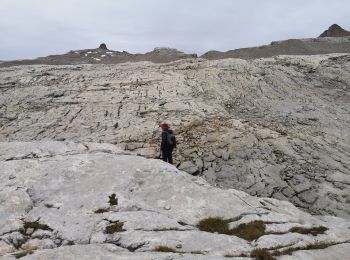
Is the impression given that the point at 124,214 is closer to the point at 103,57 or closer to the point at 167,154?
the point at 167,154

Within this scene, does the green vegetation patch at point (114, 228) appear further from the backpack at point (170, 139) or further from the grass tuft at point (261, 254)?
the backpack at point (170, 139)

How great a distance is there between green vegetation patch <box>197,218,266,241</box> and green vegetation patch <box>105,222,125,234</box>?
9.44 feet

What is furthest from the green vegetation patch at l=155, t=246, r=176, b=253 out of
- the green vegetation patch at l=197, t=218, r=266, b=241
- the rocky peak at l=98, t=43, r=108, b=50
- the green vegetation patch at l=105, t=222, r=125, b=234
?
the rocky peak at l=98, t=43, r=108, b=50

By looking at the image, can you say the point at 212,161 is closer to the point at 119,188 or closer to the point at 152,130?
the point at 152,130

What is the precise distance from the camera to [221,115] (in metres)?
30.0

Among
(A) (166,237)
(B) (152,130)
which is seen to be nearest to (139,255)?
(A) (166,237)

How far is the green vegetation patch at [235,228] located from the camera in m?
14.6

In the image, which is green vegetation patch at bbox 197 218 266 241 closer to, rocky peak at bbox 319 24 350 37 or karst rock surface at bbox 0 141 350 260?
karst rock surface at bbox 0 141 350 260

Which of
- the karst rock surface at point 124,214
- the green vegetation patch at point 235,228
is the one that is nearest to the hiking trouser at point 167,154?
the karst rock surface at point 124,214

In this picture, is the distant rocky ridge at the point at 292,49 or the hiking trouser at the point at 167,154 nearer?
the hiking trouser at the point at 167,154

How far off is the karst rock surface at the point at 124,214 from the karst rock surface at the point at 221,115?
5.14 metres

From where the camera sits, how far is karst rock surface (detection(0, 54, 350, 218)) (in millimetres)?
24078

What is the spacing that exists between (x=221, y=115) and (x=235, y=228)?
1544cm

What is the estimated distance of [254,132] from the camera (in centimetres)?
2762
